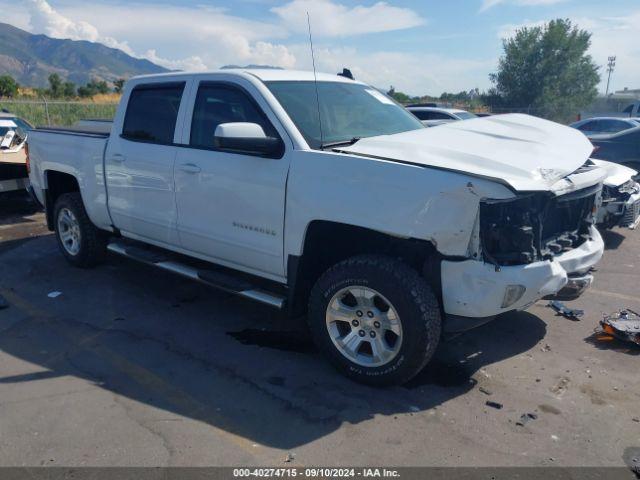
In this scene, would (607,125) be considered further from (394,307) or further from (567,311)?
(394,307)

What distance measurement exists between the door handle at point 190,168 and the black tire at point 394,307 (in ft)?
4.67

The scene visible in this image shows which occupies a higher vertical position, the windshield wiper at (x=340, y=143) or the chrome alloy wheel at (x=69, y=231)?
the windshield wiper at (x=340, y=143)

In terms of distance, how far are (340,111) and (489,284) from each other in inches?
77.8

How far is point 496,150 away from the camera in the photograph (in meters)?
3.72

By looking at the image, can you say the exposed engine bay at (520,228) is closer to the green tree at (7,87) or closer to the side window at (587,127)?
the side window at (587,127)

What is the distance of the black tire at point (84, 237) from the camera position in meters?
6.03

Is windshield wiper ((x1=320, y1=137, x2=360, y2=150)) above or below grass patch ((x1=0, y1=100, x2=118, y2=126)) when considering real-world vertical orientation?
above

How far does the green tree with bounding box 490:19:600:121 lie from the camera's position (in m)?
46.3

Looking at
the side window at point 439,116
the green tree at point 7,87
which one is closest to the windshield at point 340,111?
the side window at point 439,116

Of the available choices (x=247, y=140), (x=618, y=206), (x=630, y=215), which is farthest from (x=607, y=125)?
(x=247, y=140)

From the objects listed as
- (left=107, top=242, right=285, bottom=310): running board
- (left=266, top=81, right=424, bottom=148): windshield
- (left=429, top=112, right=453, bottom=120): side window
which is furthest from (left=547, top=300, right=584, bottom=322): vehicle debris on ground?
(left=429, top=112, right=453, bottom=120): side window

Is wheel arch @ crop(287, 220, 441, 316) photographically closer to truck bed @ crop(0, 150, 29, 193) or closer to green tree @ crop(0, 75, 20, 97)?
truck bed @ crop(0, 150, 29, 193)

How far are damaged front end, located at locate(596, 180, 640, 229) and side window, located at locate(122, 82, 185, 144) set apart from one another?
5.19m

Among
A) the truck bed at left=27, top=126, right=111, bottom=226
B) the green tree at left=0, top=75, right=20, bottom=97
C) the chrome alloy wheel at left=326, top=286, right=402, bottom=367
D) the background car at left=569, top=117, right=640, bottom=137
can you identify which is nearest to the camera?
the chrome alloy wheel at left=326, top=286, right=402, bottom=367
